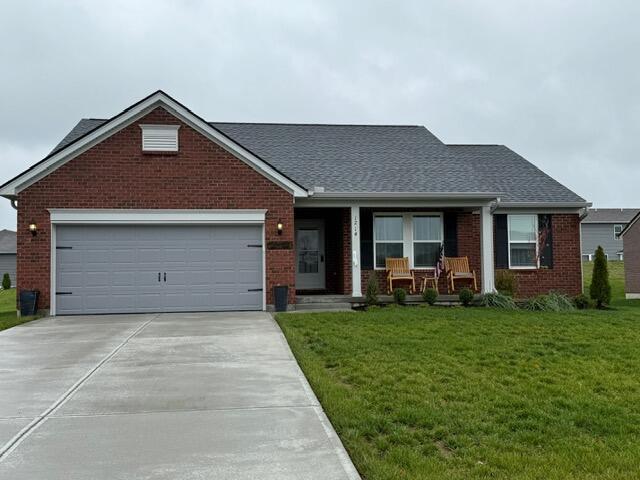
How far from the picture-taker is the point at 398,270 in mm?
15594

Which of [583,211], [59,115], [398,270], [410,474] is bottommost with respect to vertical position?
[410,474]

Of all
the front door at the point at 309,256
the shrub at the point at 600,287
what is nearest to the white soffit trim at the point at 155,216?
the front door at the point at 309,256

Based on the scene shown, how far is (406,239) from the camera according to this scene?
1595 cm

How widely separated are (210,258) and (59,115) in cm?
1766

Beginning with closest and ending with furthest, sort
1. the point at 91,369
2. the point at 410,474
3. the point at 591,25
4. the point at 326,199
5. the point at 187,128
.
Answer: the point at 410,474 < the point at 91,369 < the point at 187,128 < the point at 326,199 < the point at 591,25

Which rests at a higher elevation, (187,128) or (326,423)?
(187,128)

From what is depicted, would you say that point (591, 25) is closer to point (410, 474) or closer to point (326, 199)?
point (326, 199)

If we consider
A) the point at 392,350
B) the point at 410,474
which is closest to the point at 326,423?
the point at 410,474

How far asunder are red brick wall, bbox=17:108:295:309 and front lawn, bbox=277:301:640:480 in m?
4.00

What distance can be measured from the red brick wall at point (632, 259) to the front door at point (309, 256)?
16195 mm

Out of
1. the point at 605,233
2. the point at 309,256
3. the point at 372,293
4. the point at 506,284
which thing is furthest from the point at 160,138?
the point at 605,233

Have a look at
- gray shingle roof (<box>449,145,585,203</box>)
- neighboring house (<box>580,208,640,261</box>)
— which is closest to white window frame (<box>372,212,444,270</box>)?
gray shingle roof (<box>449,145,585,203</box>)

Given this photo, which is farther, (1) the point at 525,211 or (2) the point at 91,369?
(1) the point at 525,211

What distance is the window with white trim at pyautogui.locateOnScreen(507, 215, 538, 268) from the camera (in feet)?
54.6
